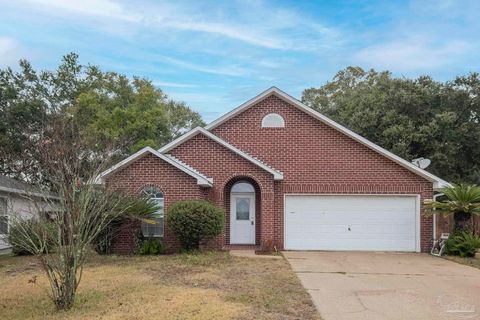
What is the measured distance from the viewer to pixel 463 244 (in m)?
17.3

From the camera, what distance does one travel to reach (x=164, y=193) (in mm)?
17812

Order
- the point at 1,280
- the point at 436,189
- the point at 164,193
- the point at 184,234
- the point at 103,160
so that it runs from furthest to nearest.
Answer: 1. the point at 436,189
2. the point at 164,193
3. the point at 184,234
4. the point at 1,280
5. the point at 103,160

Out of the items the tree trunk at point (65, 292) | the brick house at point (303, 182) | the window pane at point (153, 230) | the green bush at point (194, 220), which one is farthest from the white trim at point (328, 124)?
the tree trunk at point (65, 292)

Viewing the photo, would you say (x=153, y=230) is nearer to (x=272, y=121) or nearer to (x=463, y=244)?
(x=272, y=121)

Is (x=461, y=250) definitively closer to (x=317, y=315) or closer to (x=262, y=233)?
(x=262, y=233)

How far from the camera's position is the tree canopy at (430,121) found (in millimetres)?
28922

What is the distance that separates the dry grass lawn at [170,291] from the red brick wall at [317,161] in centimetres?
467

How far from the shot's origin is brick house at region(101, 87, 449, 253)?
1862cm

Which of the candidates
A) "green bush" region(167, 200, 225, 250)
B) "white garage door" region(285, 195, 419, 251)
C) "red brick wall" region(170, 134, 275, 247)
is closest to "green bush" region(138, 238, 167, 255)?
"green bush" region(167, 200, 225, 250)

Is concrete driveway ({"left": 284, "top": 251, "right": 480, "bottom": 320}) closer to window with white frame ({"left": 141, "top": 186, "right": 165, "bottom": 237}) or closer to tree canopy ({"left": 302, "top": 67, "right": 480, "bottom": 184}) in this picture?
window with white frame ({"left": 141, "top": 186, "right": 165, "bottom": 237})

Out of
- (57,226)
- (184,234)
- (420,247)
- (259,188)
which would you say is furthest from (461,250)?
(57,226)

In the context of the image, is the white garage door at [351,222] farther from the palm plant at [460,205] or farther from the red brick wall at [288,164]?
the palm plant at [460,205]

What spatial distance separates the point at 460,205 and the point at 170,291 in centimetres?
1138

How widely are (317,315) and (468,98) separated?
25022 millimetres
